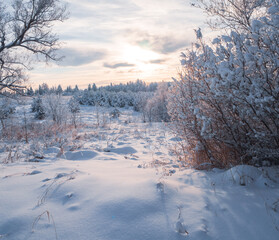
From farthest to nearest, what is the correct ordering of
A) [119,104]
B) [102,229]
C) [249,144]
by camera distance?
[119,104] → [249,144] → [102,229]

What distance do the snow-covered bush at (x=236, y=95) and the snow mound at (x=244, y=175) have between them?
243 mm

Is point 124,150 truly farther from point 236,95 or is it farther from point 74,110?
point 74,110

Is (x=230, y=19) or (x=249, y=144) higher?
(x=230, y=19)

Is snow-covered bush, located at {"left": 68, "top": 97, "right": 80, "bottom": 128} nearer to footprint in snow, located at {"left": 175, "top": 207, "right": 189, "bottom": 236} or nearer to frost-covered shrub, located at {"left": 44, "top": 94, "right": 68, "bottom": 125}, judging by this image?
frost-covered shrub, located at {"left": 44, "top": 94, "right": 68, "bottom": 125}

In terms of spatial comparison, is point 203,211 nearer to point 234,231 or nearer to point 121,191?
point 234,231

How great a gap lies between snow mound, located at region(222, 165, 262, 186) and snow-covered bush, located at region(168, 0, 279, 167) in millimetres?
243

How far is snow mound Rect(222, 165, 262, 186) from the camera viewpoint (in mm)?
1980

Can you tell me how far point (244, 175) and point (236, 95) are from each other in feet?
2.98

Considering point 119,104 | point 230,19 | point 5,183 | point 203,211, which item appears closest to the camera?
point 203,211

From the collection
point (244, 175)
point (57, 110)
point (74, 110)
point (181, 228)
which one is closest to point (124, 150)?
point (244, 175)

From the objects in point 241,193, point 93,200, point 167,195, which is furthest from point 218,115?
point 93,200

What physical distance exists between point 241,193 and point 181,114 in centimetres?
156

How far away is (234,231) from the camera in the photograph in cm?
127

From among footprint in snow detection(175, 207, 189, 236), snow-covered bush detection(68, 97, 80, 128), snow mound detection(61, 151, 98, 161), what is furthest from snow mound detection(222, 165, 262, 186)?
snow-covered bush detection(68, 97, 80, 128)
